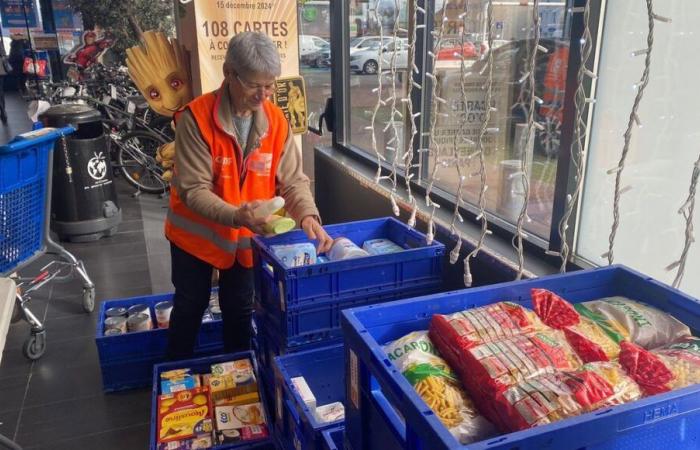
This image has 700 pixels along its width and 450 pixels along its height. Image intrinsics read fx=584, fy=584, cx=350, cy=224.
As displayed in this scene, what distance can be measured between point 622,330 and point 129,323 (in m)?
2.13

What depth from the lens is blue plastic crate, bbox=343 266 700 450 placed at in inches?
32.1

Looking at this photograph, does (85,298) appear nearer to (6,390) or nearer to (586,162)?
(6,390)

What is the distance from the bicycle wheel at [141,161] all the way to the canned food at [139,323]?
354 cm

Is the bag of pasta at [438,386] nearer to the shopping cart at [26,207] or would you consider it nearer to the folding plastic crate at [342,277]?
the folding plastic crate at [342,277]

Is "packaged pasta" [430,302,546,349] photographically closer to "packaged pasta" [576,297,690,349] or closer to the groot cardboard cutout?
"packaged pasta" [576,297,690,349]

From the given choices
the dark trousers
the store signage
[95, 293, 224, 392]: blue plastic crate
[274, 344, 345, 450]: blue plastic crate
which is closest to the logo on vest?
the dark trousers

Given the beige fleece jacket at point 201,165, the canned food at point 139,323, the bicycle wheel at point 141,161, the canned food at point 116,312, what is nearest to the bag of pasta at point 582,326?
the beige fleece jacket at point 201,165

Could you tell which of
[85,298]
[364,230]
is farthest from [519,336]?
[85,298]

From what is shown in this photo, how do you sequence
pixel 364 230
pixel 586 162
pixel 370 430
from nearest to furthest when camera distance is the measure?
pixel 370 430 < pixel 586 162 < pixel 364 230

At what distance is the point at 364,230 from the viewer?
2.27 meters

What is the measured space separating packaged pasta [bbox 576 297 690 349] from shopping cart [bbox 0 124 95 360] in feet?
8.05

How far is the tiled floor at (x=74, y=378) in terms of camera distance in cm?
230

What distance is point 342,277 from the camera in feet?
5.97

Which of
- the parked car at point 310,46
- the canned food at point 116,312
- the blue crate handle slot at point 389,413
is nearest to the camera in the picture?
the blue crate handle slot at point 389,413
